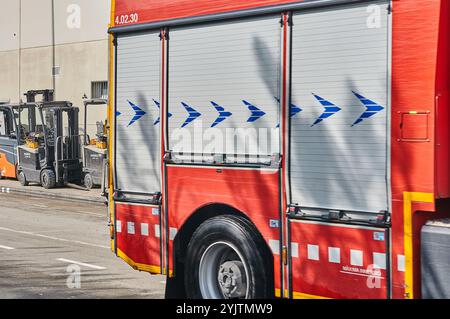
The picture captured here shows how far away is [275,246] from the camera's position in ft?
25.1

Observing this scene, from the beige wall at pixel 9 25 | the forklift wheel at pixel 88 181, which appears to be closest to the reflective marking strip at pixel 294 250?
the forklift wheel at pixel 88 181

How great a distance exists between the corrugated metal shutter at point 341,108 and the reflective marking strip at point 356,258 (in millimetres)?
363

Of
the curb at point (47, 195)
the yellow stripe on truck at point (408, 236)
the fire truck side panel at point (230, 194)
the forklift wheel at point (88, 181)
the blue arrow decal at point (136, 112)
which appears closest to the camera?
the yellow stripe on truck at point (408, 236)

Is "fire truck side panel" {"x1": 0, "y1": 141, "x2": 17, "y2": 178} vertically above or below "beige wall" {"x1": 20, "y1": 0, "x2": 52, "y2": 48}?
below

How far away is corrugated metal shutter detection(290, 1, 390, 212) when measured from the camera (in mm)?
6789

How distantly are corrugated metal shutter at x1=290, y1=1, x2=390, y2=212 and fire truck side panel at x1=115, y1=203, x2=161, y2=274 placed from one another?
2040 mm

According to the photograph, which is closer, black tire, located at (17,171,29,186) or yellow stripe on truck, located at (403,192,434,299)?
yellow stripe on truck, located at (403,192,434,299)

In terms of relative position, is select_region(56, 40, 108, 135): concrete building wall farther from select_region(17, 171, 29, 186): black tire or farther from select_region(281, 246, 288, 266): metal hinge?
select_region(281, 246, 288, 266): metal hinge

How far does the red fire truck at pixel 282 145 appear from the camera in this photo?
6578 millimetres

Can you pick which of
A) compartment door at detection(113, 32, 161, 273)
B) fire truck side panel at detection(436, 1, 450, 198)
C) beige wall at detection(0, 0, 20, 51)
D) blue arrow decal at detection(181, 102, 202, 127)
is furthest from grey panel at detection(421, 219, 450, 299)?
beige wall at detection(0, 0, 20, 51)

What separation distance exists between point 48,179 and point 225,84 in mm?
20314

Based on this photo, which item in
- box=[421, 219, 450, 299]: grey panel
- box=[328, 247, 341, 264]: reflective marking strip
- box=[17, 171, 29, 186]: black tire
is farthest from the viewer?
box=[17, 171, 29, 186]: black tire

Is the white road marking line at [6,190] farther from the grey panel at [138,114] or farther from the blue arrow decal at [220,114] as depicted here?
the blue arrow decal at [220,114]

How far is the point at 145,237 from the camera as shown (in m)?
9.03
